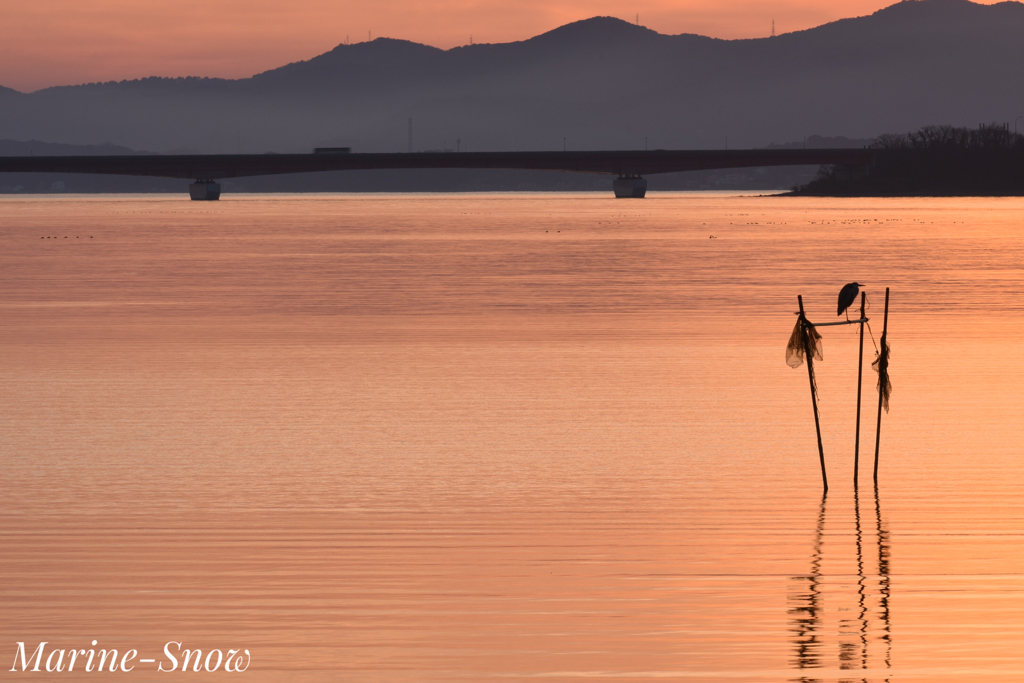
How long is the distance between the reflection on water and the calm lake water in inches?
1.7

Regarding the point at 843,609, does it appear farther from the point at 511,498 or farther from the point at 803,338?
the point at 803,338

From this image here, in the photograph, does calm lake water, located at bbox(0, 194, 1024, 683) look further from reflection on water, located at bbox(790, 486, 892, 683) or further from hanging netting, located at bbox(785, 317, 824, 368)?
hanging netting, located at bbox(785, 317, 824, 368)

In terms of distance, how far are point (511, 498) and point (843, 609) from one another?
5917mm

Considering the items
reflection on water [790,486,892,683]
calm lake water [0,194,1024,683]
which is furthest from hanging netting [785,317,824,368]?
reflection on water [790,486,892,683]

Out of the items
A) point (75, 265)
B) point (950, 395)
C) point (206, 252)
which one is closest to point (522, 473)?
point (950, 395)

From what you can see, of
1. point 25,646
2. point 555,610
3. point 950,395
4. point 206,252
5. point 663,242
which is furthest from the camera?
point 663,242

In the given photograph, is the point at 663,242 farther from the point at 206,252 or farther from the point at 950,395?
the point at 950,395

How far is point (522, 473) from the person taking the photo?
20.4 meters

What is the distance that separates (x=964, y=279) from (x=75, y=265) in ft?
148

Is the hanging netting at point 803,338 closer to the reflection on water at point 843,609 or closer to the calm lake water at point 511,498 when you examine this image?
the calm lake water at point 511,498

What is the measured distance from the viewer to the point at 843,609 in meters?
13.7

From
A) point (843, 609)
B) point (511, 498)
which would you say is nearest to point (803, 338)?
point (511, 498)

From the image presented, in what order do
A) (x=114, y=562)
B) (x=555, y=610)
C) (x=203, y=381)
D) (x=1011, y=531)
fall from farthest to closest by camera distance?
(x=203, y=381) < (x=1011, y=531) < (x=114, y=562) < (x=555, y=610)

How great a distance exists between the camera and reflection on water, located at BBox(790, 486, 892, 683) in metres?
12.4
